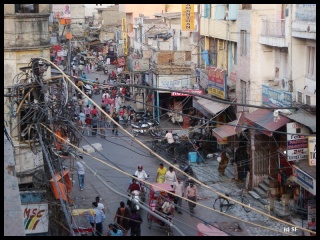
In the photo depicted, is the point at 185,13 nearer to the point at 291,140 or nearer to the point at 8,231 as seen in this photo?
the point at 291,140

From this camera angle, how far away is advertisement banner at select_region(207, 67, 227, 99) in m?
27.1

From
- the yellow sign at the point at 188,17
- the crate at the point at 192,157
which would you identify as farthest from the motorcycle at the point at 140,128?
the yellow sign at the point at 188,17

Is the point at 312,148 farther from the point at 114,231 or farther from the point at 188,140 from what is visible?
the point at 188,140

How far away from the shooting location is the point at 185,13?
111ft

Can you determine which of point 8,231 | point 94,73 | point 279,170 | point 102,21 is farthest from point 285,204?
point 102,21

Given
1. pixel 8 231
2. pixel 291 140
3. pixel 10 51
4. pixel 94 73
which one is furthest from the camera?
pixel 94 73

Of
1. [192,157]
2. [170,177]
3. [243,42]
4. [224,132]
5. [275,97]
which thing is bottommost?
[192,157]

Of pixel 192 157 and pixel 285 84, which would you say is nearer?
pixel 285 84

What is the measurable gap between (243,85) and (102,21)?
214ft

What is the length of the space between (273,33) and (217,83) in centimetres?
566

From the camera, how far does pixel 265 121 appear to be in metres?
20.8

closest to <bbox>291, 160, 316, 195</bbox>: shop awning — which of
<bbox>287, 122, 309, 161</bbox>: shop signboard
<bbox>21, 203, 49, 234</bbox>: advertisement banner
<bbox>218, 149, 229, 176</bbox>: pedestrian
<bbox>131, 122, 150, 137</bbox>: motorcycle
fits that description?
<bbox>287, 122, 309, 161</bbox>: shop signboard

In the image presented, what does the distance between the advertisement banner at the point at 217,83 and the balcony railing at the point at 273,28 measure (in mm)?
3772

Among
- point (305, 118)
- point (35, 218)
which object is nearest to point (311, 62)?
point (305, 118)
